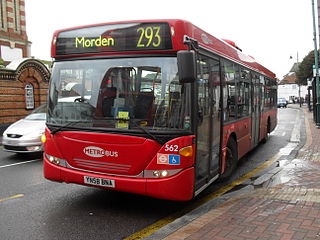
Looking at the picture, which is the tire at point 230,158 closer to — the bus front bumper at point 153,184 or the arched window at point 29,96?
the bus front bumper at point 153,184

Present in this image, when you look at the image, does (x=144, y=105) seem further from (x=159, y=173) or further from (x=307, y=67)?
(x=307, y=67)

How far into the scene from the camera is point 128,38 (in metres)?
4.64

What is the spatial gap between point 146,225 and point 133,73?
2.15 m

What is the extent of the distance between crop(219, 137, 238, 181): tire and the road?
0.22 metres

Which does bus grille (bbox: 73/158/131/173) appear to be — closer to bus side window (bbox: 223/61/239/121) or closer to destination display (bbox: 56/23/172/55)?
destination display (bbox: 56/23/172/55)

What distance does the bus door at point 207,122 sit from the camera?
4.80m

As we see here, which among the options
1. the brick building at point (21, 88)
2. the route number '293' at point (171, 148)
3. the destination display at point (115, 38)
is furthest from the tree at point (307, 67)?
the route number '293' at point (171, 148)

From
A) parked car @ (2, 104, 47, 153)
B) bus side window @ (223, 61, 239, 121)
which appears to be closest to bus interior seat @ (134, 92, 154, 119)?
bus side window @ (223, 61, 239, 121)

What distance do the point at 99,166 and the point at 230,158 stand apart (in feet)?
10.3

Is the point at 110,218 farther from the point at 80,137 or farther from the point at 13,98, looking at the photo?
the point at 13,98

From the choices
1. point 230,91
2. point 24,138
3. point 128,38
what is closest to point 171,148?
point 128,38

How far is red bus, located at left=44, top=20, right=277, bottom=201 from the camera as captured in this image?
173 inches

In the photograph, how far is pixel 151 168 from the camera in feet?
14.5

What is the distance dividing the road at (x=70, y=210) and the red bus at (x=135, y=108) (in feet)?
1.69
